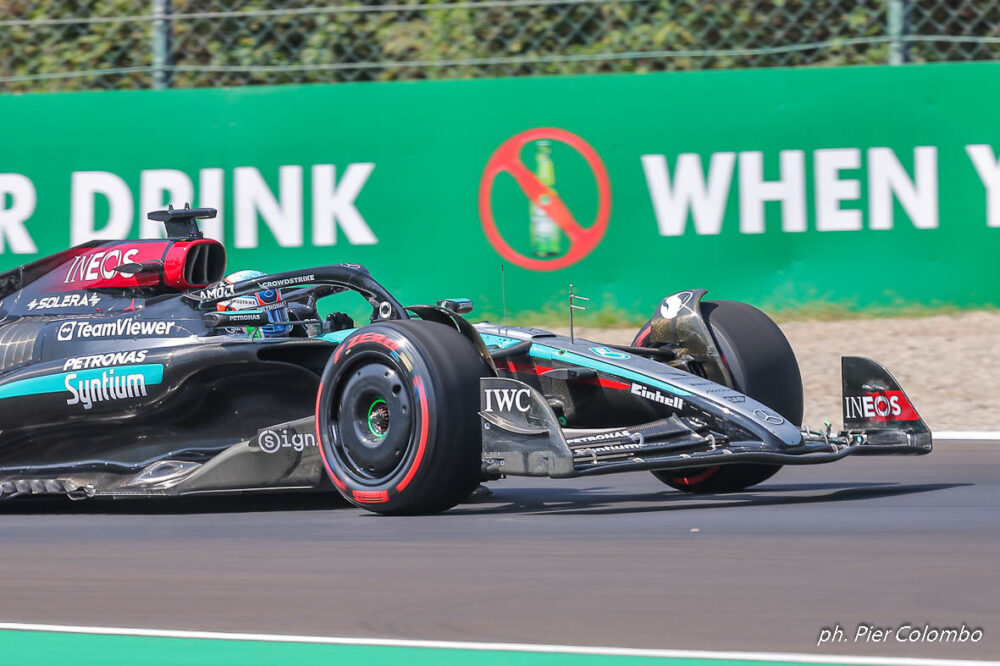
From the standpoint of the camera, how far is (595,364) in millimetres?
6285

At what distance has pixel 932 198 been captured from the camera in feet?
32.2

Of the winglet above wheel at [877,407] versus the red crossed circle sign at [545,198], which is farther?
the red crossed circle sign at [545,198]

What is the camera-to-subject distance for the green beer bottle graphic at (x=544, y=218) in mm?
10312

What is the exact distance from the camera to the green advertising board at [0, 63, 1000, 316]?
9.90m

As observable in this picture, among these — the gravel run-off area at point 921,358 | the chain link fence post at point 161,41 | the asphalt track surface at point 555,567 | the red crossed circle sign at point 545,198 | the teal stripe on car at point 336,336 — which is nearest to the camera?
the asphalt track surface at point 555,567

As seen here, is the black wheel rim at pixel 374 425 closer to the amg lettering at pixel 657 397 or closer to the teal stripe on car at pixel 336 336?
the teal stripe on car at pixel 336 336

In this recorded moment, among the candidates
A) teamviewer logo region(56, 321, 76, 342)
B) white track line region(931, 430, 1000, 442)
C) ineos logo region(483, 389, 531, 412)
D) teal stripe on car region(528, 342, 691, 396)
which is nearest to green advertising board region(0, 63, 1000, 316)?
white track line region(931, 430, 1000, 442)

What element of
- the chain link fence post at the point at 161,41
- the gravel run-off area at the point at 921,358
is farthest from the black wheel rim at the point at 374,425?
the chain link fence post at the point at 161,41

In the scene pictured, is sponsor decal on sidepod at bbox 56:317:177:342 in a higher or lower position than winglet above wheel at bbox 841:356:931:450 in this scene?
higher

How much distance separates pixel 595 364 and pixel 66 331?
96.3 inches

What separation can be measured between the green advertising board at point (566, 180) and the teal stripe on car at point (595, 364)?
380 centimetres

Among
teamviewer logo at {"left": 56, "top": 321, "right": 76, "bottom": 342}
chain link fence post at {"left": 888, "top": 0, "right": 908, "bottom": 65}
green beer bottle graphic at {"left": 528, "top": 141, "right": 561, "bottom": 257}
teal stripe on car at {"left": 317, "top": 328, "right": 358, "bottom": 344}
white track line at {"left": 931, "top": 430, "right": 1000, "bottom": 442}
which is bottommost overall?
white track line at {"left": 931, "top": 430, "right": 1000, "bottom": 442}

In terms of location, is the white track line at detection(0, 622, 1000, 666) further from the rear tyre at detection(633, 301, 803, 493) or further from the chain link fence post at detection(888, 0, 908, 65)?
the chain link fence post at detection(888, 0, 908, 65)

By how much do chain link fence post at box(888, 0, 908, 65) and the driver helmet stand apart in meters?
5.08
